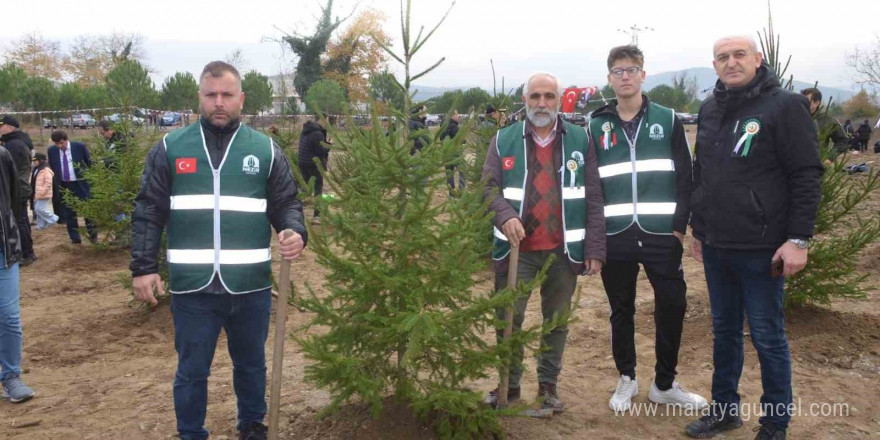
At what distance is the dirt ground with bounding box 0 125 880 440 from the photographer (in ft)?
13.0

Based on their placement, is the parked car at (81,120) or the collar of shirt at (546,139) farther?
the parked car at (81,120)

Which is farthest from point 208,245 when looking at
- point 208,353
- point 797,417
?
point 797,417

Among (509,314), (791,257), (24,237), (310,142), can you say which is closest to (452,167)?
(310,142)

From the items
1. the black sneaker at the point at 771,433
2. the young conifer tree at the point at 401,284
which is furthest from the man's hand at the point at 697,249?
the young conifer tree at the point at 401,284

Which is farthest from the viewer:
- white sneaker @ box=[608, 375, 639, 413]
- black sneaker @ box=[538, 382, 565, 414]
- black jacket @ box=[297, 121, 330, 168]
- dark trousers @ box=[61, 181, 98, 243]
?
black jacket @ box=[297, 121, 330, 168]

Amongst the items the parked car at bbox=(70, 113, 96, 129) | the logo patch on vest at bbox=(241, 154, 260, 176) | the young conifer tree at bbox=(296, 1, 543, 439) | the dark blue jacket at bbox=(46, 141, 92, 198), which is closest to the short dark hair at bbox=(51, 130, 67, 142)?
the dark blue jacket at bbox=(46, 141, 92, 198)

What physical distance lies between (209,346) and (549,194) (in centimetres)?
212

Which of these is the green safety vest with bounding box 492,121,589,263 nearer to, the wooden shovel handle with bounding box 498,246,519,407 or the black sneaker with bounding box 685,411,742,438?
the wooden shovel handle with bounding box 498,246,519,407

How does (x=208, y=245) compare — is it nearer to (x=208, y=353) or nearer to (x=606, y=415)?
(x=208, y=353)

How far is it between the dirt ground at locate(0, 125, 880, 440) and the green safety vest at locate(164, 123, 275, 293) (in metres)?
1.00

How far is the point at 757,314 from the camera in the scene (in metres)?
3.55

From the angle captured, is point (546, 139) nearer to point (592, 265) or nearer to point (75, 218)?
point (592, 265)

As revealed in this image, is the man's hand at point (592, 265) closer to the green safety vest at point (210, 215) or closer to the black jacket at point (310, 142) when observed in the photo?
the green safety vest at point (210, 215)

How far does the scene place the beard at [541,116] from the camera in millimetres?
3846
